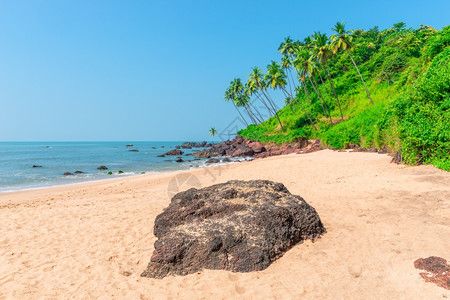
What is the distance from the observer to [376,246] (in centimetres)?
464

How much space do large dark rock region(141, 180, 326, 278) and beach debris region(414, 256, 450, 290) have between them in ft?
6.10

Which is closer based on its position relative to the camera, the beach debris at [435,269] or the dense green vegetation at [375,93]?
the beach debris at [435,269]

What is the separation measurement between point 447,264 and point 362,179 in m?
6.82

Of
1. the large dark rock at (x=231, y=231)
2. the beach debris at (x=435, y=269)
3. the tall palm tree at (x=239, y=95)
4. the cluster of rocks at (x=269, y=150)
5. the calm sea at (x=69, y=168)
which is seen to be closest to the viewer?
the beach debris at (x=435, y=269)

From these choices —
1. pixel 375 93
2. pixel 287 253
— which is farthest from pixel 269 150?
pixel 287 253

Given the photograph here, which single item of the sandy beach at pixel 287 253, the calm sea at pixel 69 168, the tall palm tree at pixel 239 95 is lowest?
the calm sea at pixel 69 168

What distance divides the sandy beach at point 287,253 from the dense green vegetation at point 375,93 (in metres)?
1.92

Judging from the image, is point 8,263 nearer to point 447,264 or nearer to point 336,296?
point 336,296

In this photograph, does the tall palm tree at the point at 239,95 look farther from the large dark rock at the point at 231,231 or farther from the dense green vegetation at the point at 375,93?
the large dark rock at the point at 231,231

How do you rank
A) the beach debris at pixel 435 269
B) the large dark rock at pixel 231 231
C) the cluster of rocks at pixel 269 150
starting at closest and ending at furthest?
the beach debris at pixel 435 269, the large dark rock at pixel 231 231, the cluster of rocks at pixel 269 150

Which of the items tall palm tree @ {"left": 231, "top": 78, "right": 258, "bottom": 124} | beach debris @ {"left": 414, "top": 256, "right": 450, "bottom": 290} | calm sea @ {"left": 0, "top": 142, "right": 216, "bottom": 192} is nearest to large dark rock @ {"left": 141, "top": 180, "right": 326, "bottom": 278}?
beach debris @ {"left": 414, "top": 256, "right": 450, "bottom": 290}

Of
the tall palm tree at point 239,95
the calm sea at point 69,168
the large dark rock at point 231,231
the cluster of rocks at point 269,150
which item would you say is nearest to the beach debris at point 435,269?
the large dark rock at point 231,231

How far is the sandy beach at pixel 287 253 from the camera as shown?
369cm

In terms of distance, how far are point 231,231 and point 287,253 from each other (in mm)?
1170
